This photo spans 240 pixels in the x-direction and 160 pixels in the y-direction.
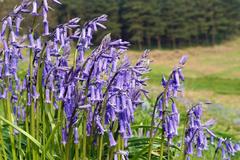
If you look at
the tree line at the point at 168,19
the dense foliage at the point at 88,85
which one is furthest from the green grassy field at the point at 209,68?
the dense foliage at the point at 88,85

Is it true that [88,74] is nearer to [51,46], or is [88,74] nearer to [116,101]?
[116,101]

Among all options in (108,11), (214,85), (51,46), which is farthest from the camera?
(108,11)

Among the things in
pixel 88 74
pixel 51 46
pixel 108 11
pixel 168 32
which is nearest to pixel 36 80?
pixel 51 46

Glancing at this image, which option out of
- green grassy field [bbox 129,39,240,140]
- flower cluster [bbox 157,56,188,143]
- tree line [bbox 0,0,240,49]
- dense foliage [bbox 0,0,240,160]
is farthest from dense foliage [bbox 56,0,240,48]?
flower cluster [bbox 157,56,188,143]

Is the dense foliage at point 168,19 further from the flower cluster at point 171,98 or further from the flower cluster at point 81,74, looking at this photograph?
the flower cluster at point 171,98

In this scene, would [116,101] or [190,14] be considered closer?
[116,101]

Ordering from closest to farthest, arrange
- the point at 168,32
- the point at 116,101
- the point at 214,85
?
the point at 116,101, the point at 214,85, the point at 168,32

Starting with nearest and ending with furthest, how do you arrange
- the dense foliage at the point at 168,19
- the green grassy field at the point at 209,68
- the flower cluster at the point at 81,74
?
the flower cluster at the point at 81,74
the green grassy field at the point at 209,68
the dense foliage at the point at 168,19

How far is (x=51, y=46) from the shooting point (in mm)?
2734

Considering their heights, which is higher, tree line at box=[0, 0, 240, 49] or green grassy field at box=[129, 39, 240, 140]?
tree line at box=[0, 0, 240, 49]

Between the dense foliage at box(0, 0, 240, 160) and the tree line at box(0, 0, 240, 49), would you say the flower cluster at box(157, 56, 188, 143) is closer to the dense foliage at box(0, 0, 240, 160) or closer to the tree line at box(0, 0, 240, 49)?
the dense foliage at box(0, 0, 240, 160)

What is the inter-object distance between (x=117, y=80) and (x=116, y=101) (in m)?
0.11

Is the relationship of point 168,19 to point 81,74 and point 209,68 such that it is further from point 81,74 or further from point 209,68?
point 81,74

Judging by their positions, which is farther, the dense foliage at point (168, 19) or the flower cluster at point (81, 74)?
the dense foliage at point (168, 19)
